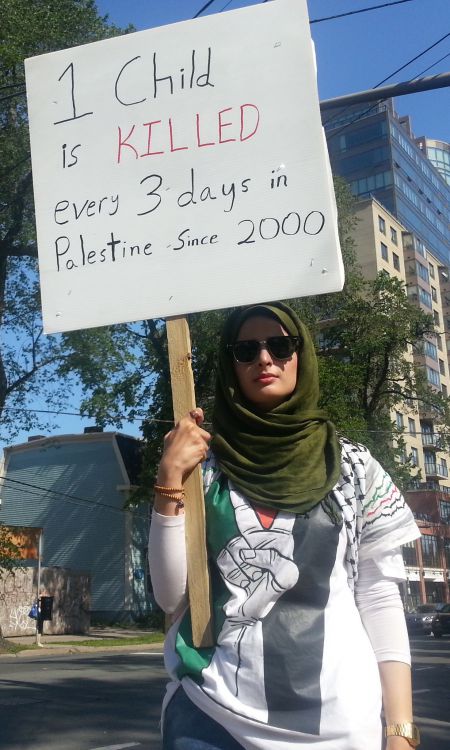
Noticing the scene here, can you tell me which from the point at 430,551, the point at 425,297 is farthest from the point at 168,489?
the point at 425,297

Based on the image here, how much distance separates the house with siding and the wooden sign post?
3383 cm

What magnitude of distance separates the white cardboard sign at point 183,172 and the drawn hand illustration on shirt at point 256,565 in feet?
2.17

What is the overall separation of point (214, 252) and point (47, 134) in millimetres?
677

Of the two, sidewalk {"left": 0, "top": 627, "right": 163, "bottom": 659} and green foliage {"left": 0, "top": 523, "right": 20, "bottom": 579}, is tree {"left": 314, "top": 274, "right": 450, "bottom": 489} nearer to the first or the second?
sidewalk {"left": 0, "top": 627, "right": 163, "bottom": 659}

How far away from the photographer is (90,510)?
38.8 metres

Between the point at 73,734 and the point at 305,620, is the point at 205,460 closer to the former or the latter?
the point at 305,620

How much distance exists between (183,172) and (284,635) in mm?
1360

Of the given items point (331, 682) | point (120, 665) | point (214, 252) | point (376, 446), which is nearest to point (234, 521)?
point (331, 682)

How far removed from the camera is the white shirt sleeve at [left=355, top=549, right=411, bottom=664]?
2.00m

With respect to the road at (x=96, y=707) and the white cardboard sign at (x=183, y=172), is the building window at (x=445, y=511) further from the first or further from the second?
the white cardboard sign at (x=183, y=172)

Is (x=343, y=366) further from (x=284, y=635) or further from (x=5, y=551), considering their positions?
(x=284, y=635)

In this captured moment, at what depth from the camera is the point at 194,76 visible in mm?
2543

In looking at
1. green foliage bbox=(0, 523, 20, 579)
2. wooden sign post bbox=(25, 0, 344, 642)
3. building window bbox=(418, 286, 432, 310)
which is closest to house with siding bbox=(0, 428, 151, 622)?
green foliage bbox=(0, 523, 20, 579)

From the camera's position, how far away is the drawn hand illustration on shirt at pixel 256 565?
1.88 meters
